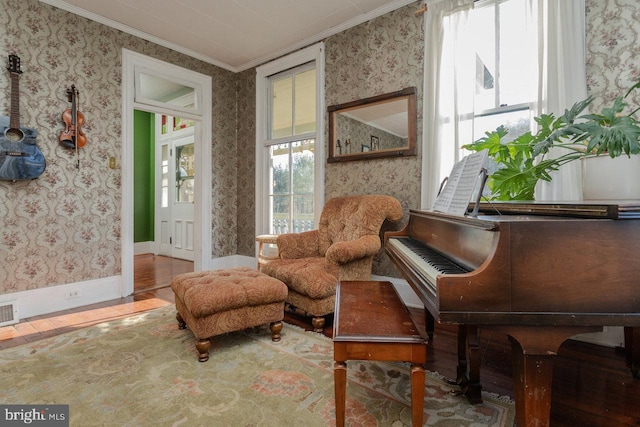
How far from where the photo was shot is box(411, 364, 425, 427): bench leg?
112 centimetres

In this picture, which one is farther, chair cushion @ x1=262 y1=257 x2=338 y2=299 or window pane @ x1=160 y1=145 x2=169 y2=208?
window pane @ x1=160 y1=145 x2=169 y2=208

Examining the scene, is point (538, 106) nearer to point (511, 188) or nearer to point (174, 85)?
point (511, 188)

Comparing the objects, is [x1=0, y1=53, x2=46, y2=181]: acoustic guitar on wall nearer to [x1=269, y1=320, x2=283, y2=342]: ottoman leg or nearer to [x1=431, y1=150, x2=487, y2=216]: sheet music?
[x1=269, y1=320, x2=283, y2=342]: ottoman leg

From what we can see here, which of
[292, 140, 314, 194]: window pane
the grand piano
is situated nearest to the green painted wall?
[292, 140, 314, 194]: window pane

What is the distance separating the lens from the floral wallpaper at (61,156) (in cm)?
263

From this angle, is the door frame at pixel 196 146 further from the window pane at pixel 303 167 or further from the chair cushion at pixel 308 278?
the chair cushion at pixel 308 278

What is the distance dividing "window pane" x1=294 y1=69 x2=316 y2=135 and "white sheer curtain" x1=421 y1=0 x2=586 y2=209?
4.46ft

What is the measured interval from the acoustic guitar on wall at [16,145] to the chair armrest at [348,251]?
2.56 metres

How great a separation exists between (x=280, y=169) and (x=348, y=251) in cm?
203

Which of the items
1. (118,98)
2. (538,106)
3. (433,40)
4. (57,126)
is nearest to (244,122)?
(118,98)

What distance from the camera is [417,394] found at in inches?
44.5

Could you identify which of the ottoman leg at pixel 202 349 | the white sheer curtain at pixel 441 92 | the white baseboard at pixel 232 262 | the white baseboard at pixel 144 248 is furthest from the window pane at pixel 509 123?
the white baseboard at pixel 144 248

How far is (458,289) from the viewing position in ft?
3.05

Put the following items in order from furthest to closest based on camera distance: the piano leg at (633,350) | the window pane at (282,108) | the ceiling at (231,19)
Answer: the window pane at (282,108) < the ceiling at (231,19) < the piano leg at (633,350)
